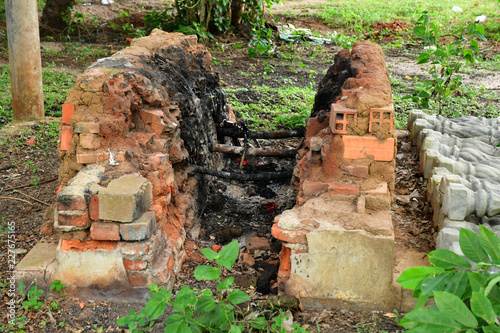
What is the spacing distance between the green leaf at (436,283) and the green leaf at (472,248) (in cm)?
12

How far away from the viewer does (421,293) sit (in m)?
1.95

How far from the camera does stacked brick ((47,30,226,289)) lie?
309cm

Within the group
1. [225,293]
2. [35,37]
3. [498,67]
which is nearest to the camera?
[225,293]

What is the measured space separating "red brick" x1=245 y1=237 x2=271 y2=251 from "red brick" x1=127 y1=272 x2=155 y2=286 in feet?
3.30

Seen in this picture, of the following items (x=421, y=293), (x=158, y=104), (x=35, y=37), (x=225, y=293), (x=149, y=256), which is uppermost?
(x=35, y=37)

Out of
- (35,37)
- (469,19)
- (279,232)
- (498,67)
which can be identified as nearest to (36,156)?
(35,37)

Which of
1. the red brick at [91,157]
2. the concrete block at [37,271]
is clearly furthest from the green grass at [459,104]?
the concrete block at [37,271]

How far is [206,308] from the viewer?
105 inches

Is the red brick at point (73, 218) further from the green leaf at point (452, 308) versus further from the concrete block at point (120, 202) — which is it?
the green leaf at point (452, 308)

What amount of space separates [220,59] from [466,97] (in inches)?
176

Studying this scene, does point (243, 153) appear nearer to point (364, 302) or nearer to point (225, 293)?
point (225, 293)

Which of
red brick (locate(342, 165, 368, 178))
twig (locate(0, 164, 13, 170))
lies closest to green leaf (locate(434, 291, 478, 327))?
red brick (locate(342, 165, 368, 178))

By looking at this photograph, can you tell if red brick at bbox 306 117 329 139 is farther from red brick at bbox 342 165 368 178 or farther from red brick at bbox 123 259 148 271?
red brick at bbox 123 259 148 271

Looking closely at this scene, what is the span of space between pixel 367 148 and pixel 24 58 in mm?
4933
